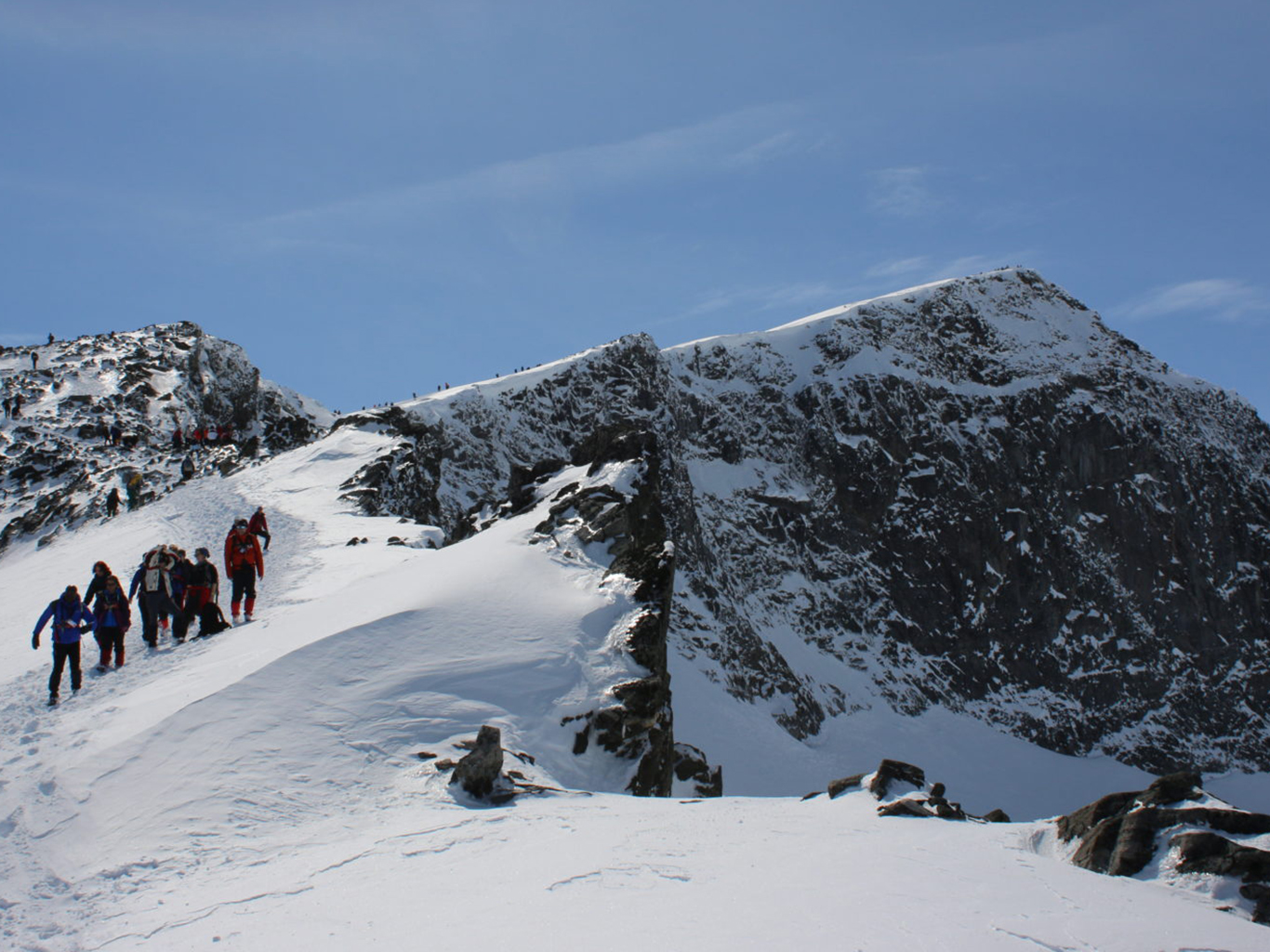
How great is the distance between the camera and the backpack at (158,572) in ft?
55.8

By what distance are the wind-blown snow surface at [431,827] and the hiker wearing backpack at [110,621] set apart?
423 millimetres

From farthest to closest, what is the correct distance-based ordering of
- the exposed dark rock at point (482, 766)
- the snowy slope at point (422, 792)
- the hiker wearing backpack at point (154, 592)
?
the hiker wearing backpack at point (154, 592) → the exposed dark rock at point (482, 766) → the snowy slope at point (422, 792)

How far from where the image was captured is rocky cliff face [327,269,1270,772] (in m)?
86.8

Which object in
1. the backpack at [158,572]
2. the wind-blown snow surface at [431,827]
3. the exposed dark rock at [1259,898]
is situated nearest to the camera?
the wind-blown snow surface at [431,827]

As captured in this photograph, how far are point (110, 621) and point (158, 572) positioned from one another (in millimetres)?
1676

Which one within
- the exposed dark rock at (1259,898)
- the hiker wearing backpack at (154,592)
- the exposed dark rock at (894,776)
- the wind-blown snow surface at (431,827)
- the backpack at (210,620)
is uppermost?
the hiker wearing backpack at (154,592)

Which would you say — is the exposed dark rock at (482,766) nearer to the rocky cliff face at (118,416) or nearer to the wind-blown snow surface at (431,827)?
the wind-blown snow surface at (431,827)

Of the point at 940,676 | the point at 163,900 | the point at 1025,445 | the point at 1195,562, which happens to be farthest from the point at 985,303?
the point at 163,900

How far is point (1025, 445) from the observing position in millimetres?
103000

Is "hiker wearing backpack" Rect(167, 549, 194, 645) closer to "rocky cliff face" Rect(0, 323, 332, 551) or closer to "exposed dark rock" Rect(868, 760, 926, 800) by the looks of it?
"exposed dark rock" Rect(868, 760, 926, 800)

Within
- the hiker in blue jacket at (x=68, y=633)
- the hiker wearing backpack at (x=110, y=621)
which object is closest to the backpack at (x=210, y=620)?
the hiker wearing backpack at (x=110, y=621)

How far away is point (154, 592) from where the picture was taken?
17031 mm

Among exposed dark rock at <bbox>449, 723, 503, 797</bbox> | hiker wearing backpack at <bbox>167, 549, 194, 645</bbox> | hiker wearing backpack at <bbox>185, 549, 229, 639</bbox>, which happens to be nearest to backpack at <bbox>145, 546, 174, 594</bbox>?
hiker wearing backpack at <bbox>167, 549, 194, 645</bbox>

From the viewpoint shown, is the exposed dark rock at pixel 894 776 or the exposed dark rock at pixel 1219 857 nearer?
the exposed dark rock at pixel 1219 857
